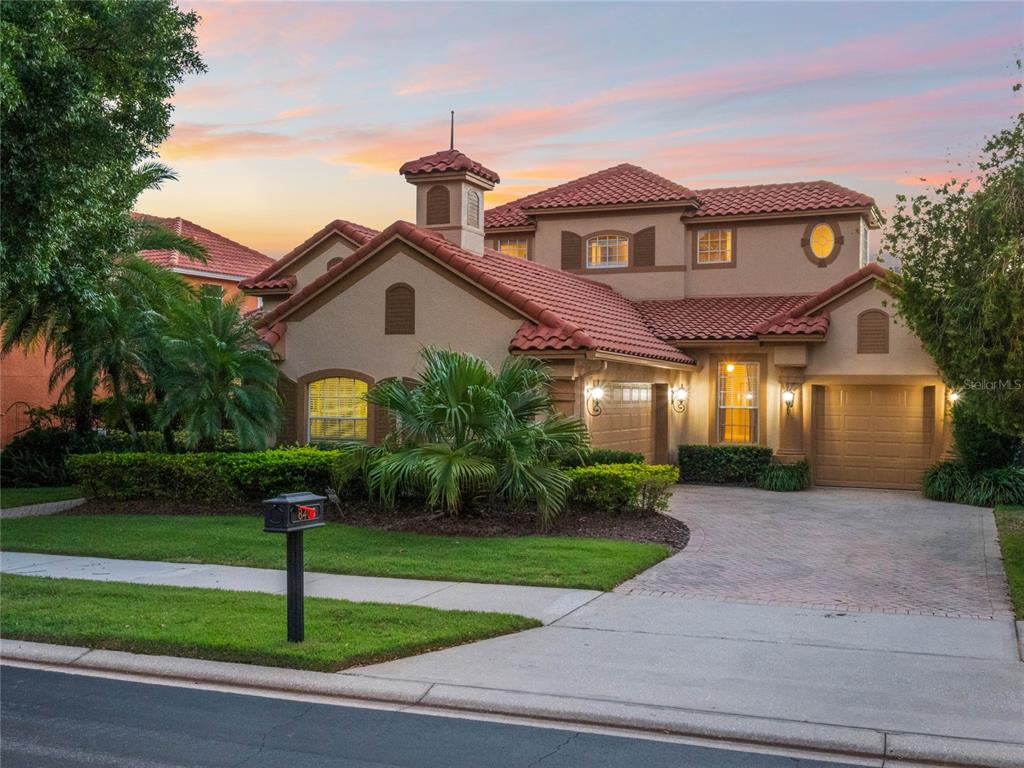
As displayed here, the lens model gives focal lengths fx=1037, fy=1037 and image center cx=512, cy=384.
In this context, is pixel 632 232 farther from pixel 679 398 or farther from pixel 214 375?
pixel 214 375

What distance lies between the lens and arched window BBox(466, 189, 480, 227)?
21442mm

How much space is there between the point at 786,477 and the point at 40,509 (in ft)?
48.7

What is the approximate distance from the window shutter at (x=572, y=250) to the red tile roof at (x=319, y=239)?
5.12m

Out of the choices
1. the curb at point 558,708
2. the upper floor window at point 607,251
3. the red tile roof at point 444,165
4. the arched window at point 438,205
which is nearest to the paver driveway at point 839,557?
the curb at point 558,708

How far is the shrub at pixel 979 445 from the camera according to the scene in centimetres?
1998

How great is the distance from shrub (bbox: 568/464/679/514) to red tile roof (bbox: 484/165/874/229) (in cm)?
1161

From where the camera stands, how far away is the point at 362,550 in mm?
13258

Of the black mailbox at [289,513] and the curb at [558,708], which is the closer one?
the curb at [558,708]

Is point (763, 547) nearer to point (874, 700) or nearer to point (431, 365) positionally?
point (431, 365)

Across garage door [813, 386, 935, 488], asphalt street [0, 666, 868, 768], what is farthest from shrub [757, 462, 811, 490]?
asphalt street [0, 666, 868, 768]

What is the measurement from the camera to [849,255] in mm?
25375

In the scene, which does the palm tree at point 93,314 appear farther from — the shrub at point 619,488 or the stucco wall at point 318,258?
the shrub at point 619,488

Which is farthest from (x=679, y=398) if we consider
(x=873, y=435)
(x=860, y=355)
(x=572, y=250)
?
(x=572, y=250)

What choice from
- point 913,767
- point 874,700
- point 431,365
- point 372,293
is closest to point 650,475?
point 431,365
